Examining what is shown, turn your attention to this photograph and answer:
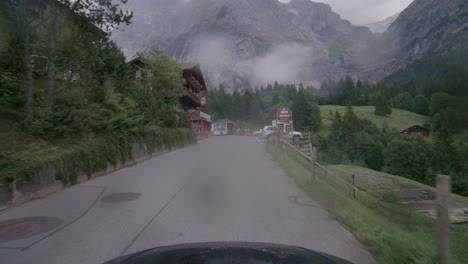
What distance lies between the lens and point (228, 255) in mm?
2744

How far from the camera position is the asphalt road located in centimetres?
504

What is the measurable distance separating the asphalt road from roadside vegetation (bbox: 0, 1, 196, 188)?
116cm

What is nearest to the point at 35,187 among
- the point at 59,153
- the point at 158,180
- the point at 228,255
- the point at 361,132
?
the point at 59,153

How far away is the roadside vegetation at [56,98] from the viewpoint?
31.9 feet

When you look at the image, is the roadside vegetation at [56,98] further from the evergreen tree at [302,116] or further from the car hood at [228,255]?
the evergreen tree at [302,116]

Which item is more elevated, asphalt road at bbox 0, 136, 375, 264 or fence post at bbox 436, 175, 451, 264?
fence post at bbox 436, 175, 451, 264

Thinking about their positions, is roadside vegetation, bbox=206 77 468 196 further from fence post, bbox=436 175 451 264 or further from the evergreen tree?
fence post, bbox=436 175 451 264

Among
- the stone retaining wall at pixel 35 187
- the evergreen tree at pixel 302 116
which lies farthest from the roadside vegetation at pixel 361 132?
the stone retaining wall at pixel 35 187

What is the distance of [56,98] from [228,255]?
41.3 ft

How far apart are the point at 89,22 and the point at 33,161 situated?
22.1 feet

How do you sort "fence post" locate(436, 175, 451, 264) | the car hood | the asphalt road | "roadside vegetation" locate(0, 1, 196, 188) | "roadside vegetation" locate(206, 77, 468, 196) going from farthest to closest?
"roadside vegetation" locate(206, 77, 468, 196) → "roadside vegetation" locate(0, 1, 196, 188) → the asphalt road → "fence post" locate(436, 175, 451, 264) → the car hood

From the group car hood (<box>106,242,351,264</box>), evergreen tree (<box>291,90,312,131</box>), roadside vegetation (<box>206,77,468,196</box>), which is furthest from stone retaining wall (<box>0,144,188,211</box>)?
evergreen tree (<box>291,90,312,131</box>)

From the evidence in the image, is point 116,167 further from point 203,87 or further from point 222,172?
point 203,87

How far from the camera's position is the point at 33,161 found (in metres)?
8.58
